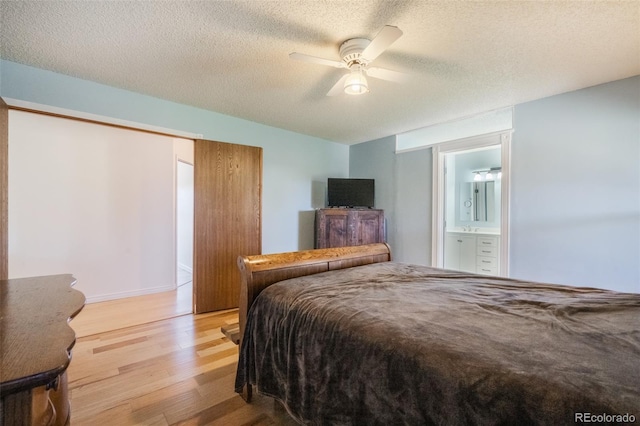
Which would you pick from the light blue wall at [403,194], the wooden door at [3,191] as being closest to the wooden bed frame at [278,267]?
the wooden door at [3,191]

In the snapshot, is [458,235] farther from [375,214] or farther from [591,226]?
[591,226]

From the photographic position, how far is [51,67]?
2.43m

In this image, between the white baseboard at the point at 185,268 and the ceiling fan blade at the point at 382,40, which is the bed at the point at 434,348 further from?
the white baseboard at the point at 185,268

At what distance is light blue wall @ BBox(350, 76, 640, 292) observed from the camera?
2547mm

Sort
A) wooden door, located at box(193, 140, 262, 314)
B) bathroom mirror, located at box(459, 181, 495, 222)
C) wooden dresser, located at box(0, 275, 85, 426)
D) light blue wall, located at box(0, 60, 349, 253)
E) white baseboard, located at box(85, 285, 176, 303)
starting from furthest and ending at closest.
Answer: bathroom mirror, located at box(459, 181, 495, 222) < white baseboard, located at box(85, 285, 176, 303) < wooden door, located at box(193, 140, 262, 314) < light blue wall, located at box(0, 60, 349, 253) < wooden dresser, located at box(0, 275, 85, 426)

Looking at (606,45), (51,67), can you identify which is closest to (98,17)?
(51,67)

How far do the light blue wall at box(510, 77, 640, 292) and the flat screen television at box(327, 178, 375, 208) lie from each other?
6.60ft

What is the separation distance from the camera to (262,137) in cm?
404

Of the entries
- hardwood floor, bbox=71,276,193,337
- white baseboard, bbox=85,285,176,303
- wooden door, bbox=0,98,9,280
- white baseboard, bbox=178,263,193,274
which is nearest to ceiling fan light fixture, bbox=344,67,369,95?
wooden door, bbox=0,98,9,280

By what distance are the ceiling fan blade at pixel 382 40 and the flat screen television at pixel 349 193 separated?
270cm

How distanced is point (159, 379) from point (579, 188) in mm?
4126

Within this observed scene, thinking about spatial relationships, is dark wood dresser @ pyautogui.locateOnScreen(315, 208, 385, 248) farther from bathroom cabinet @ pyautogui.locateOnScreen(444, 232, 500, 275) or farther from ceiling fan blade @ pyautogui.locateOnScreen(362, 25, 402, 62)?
ceiling fan blade @ pyautogui.locateOnScreen(362, 25, 402, 62)

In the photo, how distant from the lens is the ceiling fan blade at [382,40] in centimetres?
155

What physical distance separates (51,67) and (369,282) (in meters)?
3.27
